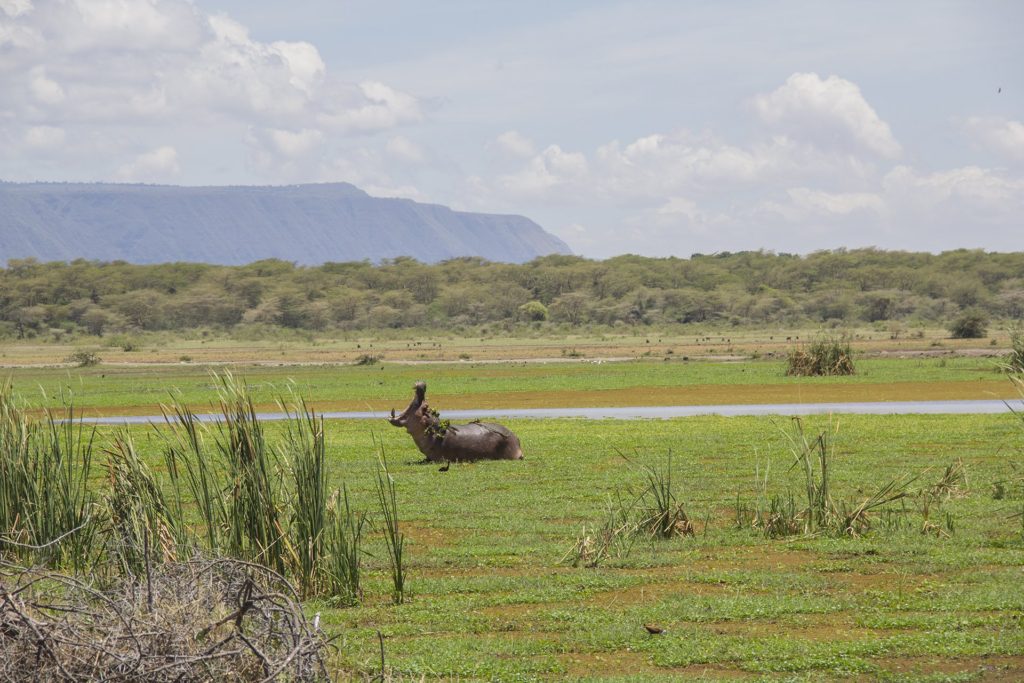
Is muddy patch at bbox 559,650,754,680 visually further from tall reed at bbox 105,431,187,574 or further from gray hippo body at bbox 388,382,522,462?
gray hippo body at bbox 388,382,522,462

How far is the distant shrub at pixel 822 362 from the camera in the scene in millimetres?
43969

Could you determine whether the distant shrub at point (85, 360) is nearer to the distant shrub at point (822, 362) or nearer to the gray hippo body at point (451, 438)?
the distant shrub at point (822, 362)

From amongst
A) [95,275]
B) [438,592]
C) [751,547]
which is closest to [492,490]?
[751,547]

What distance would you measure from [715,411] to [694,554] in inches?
790

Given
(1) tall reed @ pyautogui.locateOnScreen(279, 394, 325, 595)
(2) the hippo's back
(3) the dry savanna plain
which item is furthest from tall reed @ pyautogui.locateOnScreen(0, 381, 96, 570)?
(2) the hippo's back

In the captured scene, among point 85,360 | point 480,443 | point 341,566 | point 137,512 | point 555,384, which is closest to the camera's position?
point 341,566

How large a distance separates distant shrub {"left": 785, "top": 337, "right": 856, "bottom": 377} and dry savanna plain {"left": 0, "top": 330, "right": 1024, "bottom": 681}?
16198mm

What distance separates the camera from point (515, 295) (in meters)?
115

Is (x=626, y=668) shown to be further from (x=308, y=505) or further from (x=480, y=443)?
(x=480, y=443)

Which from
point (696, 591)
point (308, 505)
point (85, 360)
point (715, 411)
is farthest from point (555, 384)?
point (308, 505)

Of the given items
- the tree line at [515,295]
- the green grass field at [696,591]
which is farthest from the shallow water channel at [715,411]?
the tree line at [515,295]

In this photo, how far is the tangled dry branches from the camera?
6.40 m

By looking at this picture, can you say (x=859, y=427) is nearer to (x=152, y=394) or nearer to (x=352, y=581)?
(x=352, y=581)

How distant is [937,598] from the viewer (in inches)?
408
